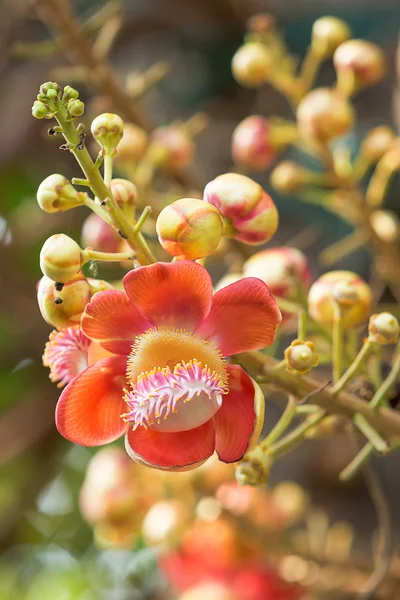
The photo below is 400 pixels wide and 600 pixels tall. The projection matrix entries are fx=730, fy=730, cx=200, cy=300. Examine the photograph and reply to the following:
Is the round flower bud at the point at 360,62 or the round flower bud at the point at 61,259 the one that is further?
the round flower bud at the point at 360,62

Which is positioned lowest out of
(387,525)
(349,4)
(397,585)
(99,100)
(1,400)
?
(397,585)

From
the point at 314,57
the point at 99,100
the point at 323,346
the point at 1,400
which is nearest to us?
the point at 323,346

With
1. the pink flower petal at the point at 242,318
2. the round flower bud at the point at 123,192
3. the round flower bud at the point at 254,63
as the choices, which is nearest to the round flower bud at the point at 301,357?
the pink flower petal at the point at 242,318

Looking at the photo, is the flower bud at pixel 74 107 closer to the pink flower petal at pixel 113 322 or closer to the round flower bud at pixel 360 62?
the pink flower petal at pixel 113 322

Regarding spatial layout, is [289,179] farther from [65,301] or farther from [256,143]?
[65,301]

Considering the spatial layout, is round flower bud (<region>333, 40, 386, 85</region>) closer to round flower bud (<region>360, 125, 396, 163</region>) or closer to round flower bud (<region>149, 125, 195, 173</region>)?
round flower bud (<region>360, 125, 396, 163</region>)

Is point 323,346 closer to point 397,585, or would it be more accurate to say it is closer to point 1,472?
point 397,585

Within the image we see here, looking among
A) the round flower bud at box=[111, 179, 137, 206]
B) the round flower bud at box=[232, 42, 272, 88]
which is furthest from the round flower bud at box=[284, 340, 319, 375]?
the round flower bud at box=[232, 42, 272, 88]

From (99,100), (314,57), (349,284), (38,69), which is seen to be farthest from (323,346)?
(38,69)
